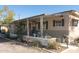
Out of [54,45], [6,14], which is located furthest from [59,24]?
[6,14]

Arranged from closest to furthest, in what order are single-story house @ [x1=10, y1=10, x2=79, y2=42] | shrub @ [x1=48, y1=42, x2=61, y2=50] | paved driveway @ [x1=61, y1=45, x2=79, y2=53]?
paved driveway @ [x1=61, y1=45, x2=79, y2=53], shrub @ [x1=48, y1=42, x2=61, y2=50], single-story house @ [x1=10, y1=10, x2=79, y2=42]

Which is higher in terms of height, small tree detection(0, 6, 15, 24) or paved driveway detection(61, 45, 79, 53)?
small tree detection(0, 6, 15, 24)

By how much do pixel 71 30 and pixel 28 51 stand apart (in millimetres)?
2276

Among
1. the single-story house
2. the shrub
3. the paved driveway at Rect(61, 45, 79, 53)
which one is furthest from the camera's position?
the single-story house

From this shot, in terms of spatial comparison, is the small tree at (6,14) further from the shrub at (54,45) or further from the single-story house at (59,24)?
the shrub at (54,45)

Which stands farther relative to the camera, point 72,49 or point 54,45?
point 54,45

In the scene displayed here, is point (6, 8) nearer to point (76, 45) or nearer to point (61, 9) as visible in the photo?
point (61, 9)

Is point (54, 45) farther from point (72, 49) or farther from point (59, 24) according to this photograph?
point (59, 24)

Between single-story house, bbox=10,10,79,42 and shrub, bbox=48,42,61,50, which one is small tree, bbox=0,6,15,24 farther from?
shrub, bbox=48,42,61,50

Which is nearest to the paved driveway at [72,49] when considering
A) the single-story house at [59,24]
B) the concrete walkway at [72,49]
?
the concrete walkway at [72,49]

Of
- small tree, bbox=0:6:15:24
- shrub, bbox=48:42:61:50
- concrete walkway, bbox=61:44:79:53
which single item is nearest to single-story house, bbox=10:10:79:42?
shrub, bbox=48:42:61:50

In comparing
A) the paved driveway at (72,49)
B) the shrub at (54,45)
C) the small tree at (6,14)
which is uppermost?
the small tree at (6,14)

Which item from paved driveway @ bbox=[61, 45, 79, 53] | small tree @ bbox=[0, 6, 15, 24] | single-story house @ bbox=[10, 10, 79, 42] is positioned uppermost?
small tree @ bbox=[0, 6, 15, 24]
